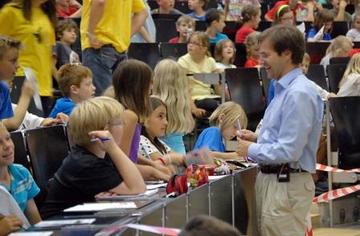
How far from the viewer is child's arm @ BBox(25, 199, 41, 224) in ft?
19.9

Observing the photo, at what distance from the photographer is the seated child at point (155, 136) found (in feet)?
24.4

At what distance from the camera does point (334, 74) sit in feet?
42.0

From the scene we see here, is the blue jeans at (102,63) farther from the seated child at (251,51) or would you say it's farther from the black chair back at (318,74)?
the seated child at (251,51)

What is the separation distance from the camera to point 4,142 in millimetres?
5875

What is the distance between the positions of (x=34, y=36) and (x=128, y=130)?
2057 millimetres

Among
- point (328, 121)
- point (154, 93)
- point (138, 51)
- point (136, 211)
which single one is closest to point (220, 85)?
point (138, 51)

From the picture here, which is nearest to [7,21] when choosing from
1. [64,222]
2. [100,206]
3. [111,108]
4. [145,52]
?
[111,108]

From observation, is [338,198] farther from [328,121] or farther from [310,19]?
[310,19]

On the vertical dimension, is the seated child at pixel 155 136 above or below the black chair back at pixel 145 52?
above

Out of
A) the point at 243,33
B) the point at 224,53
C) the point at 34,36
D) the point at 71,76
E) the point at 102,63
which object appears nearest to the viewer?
the point at 71,76

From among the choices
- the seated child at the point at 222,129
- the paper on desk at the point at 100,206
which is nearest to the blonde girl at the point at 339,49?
the seated child at the point at 222,129

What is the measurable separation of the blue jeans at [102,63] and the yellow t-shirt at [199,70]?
9.21 feet

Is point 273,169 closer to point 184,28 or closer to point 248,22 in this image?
point 184,28

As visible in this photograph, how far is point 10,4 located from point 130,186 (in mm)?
2870
